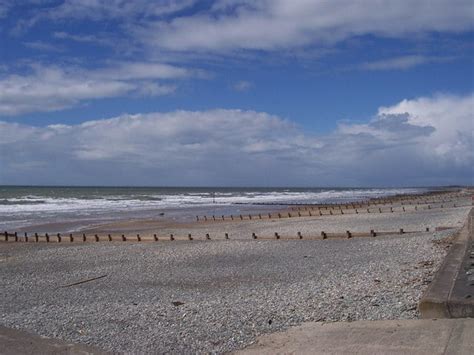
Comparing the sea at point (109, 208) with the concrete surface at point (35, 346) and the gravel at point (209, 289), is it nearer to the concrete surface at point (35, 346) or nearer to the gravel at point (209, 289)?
the gravel at point (209, 289)

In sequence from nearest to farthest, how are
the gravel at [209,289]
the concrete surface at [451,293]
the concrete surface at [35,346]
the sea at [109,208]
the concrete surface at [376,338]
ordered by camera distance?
the concrete surface at [376,338]
the concrete surface at [451,293]
the concrete surface at [35,346]
the gravel at [209,289]
the sea at [109,208]

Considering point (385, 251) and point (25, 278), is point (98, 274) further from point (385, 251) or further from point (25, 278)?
point (385, 251)

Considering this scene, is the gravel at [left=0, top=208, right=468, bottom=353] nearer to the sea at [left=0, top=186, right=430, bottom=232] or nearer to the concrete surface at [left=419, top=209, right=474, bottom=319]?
the concrete surface at [left=419, top=209, right=474, bottom=319]

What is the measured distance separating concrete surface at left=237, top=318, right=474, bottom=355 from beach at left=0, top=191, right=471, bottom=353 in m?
0.44

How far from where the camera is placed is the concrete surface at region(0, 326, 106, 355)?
820cm

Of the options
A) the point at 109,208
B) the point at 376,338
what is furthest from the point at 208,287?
the point at 109,208

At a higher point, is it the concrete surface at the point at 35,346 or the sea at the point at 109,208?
the sea at the point at 109,208

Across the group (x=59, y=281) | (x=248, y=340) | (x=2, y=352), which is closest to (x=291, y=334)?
(x=248, y=340)

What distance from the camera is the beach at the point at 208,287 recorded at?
337 inches

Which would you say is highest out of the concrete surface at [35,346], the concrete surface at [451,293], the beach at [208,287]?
the concrete surface at [451,293]

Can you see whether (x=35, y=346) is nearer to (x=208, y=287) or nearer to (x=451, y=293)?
(x=208, y=287)

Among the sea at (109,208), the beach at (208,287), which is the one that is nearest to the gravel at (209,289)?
the beach at (208,287)

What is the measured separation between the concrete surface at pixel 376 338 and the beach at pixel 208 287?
1.44ft

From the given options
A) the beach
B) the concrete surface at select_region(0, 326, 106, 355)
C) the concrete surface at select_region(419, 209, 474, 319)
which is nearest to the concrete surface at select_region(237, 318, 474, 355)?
the concrete surface at select_region(419, 209, 474, 319)
